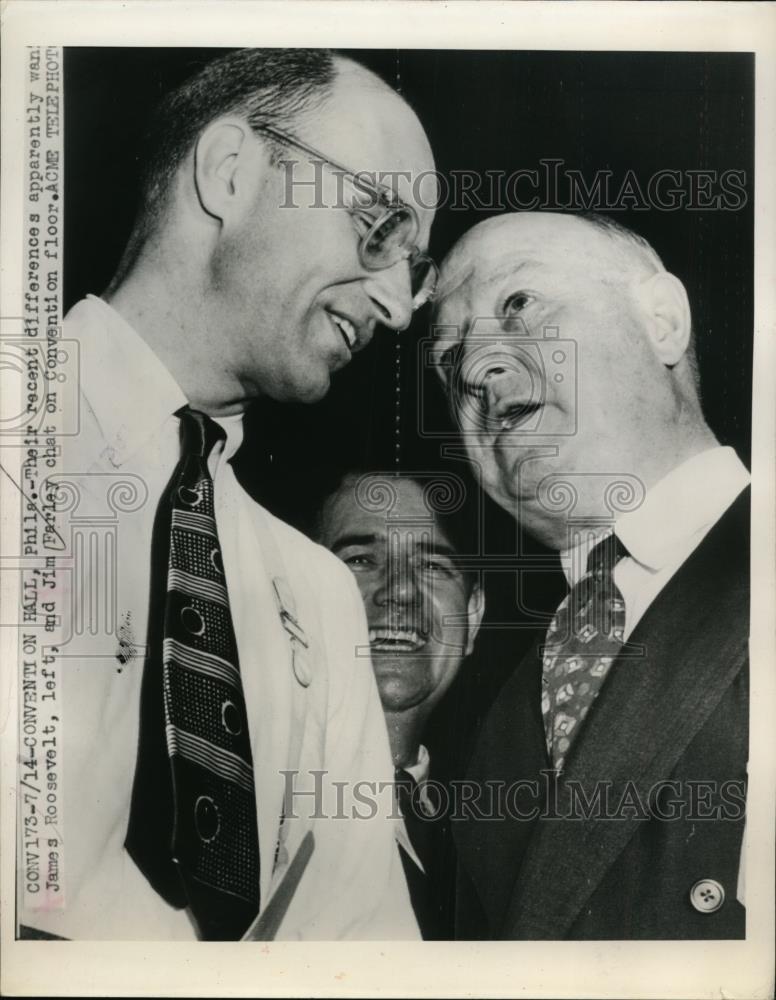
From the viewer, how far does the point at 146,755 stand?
119 centimetres

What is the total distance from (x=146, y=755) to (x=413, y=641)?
1.25 ft

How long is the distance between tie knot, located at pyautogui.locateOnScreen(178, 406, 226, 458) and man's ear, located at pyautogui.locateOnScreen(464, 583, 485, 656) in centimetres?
41

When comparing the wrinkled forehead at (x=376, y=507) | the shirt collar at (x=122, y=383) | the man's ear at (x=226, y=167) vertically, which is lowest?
the wrinkled forehead at (x=376, y=507)

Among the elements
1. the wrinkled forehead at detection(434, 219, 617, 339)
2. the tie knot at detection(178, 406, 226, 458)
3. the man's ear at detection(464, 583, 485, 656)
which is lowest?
the man's ear at detection(464, 583, 485, 656)

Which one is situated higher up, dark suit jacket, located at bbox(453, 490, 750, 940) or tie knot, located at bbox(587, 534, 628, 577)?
tie knot, located at bbox(587, 534, 628, 577)

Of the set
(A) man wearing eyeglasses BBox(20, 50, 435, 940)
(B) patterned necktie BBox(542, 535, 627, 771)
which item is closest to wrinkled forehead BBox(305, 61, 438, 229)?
(A) man wearing eyeglasses BBox(20, 50, 435, 940)

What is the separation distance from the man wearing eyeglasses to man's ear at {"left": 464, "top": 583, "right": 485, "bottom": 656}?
0.14 metres

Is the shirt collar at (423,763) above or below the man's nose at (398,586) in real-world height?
below

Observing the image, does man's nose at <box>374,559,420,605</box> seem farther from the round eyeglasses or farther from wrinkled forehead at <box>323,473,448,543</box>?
the round eyeglasses

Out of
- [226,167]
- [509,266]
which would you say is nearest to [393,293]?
[509,266]

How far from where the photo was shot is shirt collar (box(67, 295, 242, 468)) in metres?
1.21

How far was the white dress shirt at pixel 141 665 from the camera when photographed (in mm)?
1209

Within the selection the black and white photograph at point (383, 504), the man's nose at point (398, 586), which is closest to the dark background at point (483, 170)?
the black and white photograph at point (383, 504)

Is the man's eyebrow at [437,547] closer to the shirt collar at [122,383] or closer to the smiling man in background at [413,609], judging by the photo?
the smiling man in background at [413,609]
